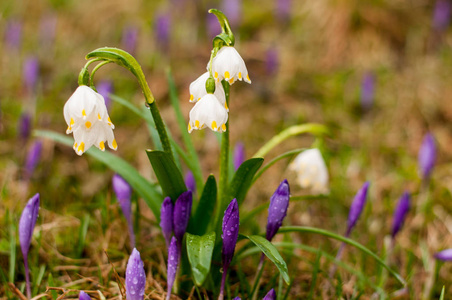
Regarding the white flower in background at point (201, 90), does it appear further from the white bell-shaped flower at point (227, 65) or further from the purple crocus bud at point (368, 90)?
the purple crocus bud at point (368, 90)

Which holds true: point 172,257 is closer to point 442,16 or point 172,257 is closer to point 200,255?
point 200,255

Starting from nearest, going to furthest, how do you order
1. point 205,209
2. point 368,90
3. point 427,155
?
point 205,209 → point 427,155 → point 368,90

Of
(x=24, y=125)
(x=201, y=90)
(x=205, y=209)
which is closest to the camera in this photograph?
(x=201, y=90)

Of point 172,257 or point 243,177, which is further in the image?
point 243,177

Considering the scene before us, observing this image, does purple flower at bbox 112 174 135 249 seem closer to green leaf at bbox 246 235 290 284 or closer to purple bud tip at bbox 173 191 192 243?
purple bud tip at bbox 173 191 192 243

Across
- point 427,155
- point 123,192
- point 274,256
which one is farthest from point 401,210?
point 123,192

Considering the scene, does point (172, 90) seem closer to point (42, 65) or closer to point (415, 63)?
point (42, 65)

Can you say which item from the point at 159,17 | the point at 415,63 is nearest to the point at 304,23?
the point at 415,63
